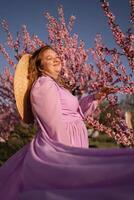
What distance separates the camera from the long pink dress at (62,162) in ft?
9.36

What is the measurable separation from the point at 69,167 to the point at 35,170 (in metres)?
0.39

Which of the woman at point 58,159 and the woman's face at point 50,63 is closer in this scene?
the woman at point 58,159

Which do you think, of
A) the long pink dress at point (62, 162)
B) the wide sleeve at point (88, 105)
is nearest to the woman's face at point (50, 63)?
the long pink dress at point (62, 162)

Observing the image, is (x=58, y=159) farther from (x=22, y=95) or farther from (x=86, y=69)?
(x=86, y=69)

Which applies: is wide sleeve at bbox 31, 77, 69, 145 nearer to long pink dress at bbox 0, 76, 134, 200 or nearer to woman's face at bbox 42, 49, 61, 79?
long pink dress at bbox 0, 76, 134, 200

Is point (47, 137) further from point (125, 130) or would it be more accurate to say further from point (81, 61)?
point (81, 61)

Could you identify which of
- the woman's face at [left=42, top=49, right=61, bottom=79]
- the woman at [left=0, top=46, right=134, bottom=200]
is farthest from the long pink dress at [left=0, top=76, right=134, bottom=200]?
the woman's face at [left=42, top=49, right=61, bottom=79]

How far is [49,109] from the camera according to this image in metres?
3.87

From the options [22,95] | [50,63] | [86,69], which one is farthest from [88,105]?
[86,69]

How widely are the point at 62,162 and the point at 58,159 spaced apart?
8 centimetres

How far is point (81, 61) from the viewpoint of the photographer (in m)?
10.9

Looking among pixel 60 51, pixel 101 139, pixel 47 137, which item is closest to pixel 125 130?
pixel 60 51

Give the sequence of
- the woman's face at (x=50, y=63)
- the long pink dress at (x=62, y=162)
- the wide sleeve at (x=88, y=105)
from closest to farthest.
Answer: the long pink dress at (x=62, y=162) < the woman's face at (x=50, y=63) < the wide sleeve at (x=88, y=105)

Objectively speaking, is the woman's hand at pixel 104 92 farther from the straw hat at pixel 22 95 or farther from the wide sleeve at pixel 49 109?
the straw hat at pixel 22 95
